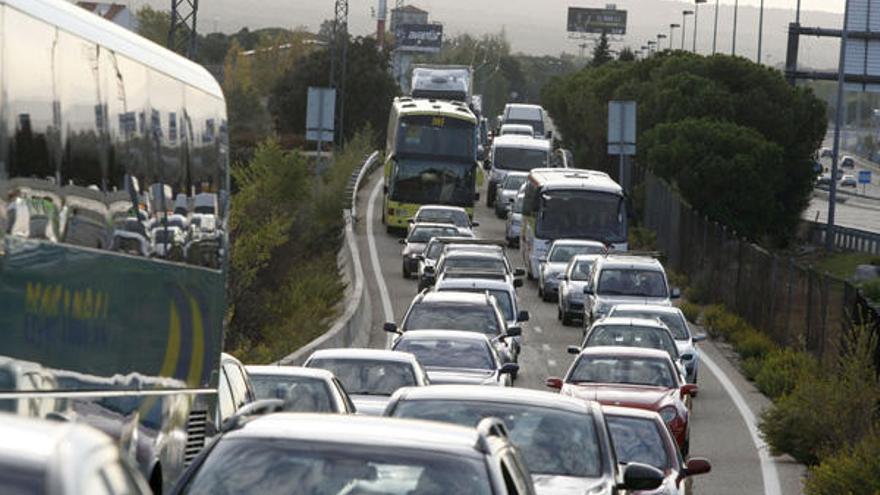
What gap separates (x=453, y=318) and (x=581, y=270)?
15539 millimetres

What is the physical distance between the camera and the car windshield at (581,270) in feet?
159

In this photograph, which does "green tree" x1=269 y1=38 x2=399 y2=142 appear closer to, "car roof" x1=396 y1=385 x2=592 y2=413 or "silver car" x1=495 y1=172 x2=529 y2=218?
"silver car" x1=495 y1=172 x2=529 y2=218

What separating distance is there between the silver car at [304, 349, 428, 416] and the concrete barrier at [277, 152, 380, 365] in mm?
5006

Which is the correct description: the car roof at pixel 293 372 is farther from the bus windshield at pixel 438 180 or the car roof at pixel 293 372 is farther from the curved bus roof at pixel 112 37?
A: the bus windshield at pixel 438 180

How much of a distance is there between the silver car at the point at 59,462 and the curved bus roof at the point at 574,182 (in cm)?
5046

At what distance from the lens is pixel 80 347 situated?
12.1 m

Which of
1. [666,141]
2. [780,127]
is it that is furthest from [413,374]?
[780,127]

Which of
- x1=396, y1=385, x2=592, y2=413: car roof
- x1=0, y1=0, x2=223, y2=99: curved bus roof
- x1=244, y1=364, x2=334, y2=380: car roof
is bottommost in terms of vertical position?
x1=244, y1=364, x2=334, y2=380: car roof

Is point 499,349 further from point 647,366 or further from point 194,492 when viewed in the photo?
point 194,492

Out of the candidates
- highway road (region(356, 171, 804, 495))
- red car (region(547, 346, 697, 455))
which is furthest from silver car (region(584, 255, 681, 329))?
red car (region(547, 346, 697, 455))

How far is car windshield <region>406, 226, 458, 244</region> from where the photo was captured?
2293 inches

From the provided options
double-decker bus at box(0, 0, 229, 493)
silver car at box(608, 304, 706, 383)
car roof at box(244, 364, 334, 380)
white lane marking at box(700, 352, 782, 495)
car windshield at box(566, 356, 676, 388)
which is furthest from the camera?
silver car at box(608, 304, 706, 383)

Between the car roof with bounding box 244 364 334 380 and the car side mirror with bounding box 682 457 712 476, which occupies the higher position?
the car roof with bounding box 244 364 334 380

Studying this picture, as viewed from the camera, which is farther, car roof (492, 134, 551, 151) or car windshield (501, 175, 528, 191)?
car roof (492, 134, 551, 151)
